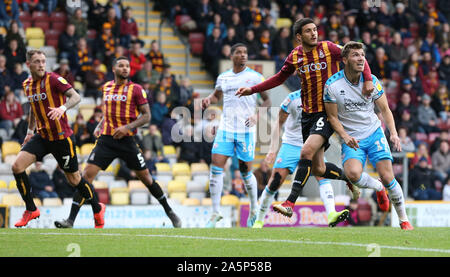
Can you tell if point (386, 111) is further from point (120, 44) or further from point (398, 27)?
point (398, 27)

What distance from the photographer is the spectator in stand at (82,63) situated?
757 inches

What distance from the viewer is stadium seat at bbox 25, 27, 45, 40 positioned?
20.0 meters

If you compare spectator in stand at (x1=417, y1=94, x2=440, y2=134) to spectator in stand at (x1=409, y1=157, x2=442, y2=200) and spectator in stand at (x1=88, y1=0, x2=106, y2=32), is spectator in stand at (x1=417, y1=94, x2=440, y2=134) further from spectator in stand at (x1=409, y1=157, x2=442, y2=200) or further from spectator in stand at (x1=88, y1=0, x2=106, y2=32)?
spectator in stand at (x1=88, y1=0, x2=106, y2=32)

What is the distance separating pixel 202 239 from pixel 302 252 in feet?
5.39

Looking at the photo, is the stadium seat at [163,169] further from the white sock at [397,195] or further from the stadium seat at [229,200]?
the white sock at [397,195]

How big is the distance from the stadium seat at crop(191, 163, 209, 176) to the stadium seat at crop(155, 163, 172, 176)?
516mm

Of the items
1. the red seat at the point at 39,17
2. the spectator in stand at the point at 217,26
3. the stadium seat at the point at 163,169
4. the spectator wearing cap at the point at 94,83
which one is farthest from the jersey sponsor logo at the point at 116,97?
the spectator in stand at the point at 217,26

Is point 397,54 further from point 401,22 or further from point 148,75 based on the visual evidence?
point 148,75

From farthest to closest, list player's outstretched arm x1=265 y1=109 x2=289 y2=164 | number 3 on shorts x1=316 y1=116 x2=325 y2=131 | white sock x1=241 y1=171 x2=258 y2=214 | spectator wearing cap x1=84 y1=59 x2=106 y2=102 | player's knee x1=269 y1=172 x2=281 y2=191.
→ spectator wearing cap x1=84 y1=59 x2=106 y2=102 → white sock x1=241 y1=171 x2=258 y2=214 → player's knee x1=269 y1=172 x2=281 y2=191 → player's outstretched arm x1=265 y1=109 x2=289 y2=164 → number 3 on shorts x1=316 y1=116 x2=325 y2=131

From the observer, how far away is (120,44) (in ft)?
67.2

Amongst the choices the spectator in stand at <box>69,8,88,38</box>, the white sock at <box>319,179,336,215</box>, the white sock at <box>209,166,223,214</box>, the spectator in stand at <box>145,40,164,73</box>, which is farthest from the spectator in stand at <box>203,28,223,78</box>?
the white sock at <box>319,179,336,215</box>

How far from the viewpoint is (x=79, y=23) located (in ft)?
64.9

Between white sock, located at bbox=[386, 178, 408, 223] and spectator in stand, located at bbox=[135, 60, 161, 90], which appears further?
spectator in stand, located at bbox=[135, 60, 161, 90]

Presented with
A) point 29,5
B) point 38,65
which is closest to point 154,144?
point 29,5
